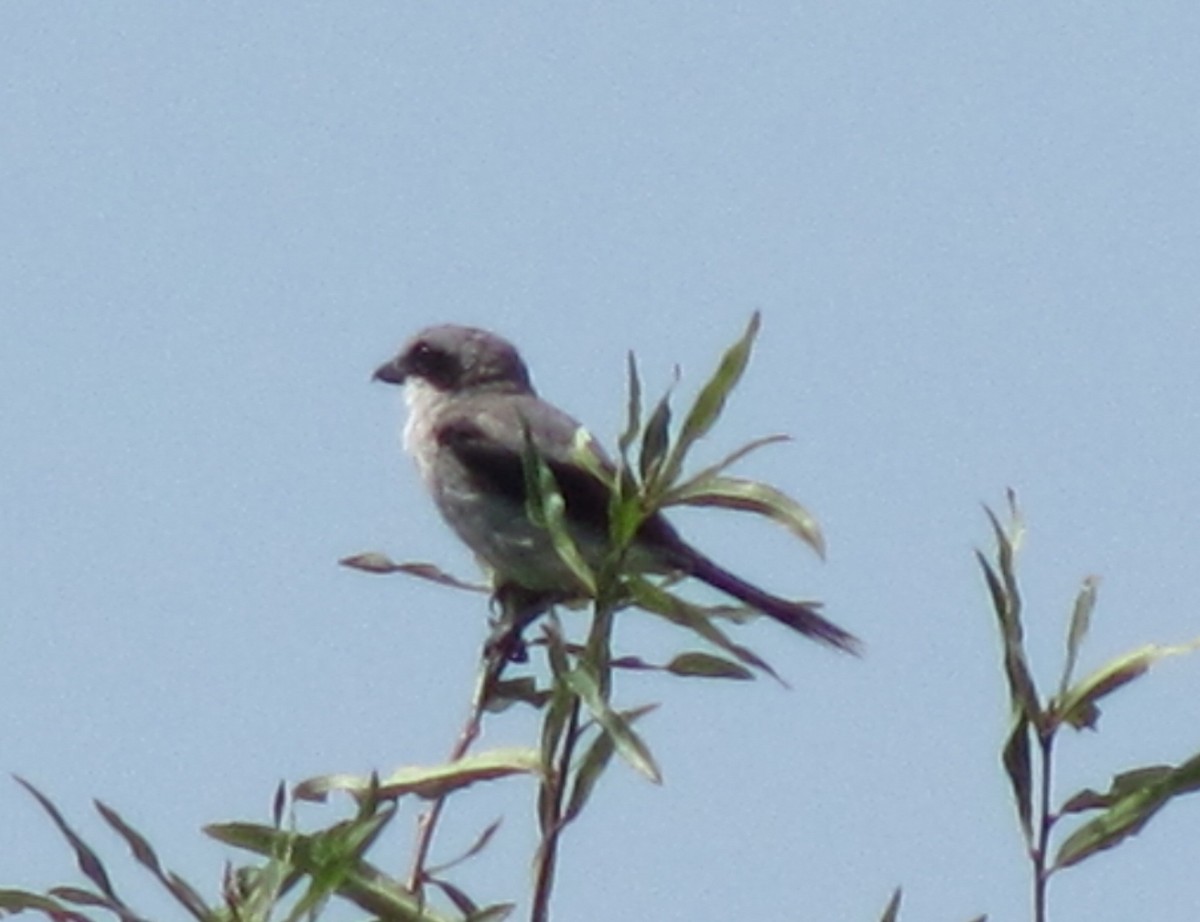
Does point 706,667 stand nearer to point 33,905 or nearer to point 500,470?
point 33,905

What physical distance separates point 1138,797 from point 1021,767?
0.60 feet

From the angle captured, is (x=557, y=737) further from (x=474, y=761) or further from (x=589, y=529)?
(x=589, y=529)

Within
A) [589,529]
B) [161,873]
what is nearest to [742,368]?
[161,873]

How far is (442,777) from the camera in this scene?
3.18m

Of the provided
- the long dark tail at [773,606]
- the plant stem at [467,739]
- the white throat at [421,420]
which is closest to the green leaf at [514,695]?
the plant stem at [467,739]

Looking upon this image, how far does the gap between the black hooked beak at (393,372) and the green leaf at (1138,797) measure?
7.18 m

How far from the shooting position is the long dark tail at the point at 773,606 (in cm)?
650

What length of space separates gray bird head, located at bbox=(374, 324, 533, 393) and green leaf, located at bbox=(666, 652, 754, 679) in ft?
20.9

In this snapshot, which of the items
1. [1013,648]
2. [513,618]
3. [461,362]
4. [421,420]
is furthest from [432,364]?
[1013,648]

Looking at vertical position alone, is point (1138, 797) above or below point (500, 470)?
below

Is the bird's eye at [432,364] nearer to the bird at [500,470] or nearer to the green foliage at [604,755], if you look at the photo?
the bird at [500,470]

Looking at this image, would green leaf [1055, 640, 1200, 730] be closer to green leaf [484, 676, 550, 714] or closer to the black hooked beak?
green leaf [484, 676, 550, 714]

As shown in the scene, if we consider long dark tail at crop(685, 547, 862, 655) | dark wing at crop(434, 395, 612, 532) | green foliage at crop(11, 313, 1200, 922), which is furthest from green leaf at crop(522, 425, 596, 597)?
dark wing at crop(434, 395, 612, 532)

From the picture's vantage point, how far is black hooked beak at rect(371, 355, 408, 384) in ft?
32.9
